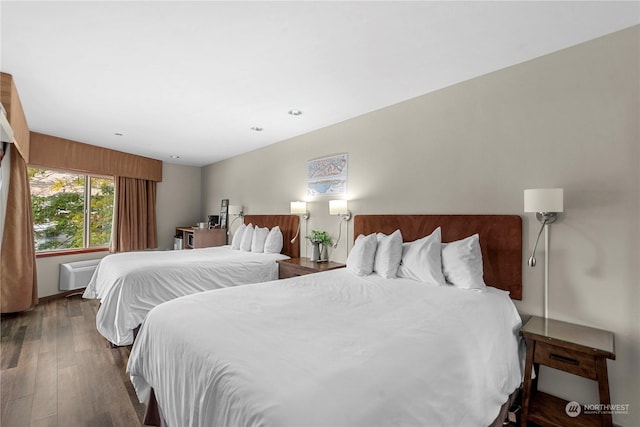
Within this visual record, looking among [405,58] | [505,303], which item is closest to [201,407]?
[505,303]

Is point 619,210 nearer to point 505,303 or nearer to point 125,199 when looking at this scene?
point 505,303

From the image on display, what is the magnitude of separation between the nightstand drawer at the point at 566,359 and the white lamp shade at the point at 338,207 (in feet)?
6.96

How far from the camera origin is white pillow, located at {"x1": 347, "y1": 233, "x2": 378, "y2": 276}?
2707 mm

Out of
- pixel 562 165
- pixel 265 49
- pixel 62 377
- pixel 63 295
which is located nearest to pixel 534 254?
pixel 562 165

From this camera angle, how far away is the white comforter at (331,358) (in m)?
0.94

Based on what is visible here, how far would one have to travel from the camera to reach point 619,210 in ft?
6.06

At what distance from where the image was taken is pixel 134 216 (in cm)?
559

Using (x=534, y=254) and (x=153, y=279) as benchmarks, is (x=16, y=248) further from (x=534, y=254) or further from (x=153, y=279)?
(x=534, y=254)

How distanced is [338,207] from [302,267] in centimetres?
82

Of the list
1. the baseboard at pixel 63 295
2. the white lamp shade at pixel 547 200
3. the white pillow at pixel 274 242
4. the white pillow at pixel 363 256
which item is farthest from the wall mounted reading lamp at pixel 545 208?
the baseboard at pixel 63 295

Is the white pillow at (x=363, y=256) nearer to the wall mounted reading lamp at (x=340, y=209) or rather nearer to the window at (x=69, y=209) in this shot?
the wall mounted reading lamp at (x=340, y=209)

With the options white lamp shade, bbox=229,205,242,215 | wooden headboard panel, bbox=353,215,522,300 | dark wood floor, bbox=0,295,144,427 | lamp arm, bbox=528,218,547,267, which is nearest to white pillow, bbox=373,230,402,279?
wooden headboard panel, bbox=353,215,522,300

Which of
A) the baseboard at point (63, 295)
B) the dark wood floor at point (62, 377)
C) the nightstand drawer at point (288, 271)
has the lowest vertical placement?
the dark wood floor at point (62, 377)

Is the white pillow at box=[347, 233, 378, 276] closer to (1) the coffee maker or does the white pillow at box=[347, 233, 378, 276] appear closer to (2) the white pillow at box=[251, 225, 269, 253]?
(2) the white pillow at box=[251, 225, 269, 253]
